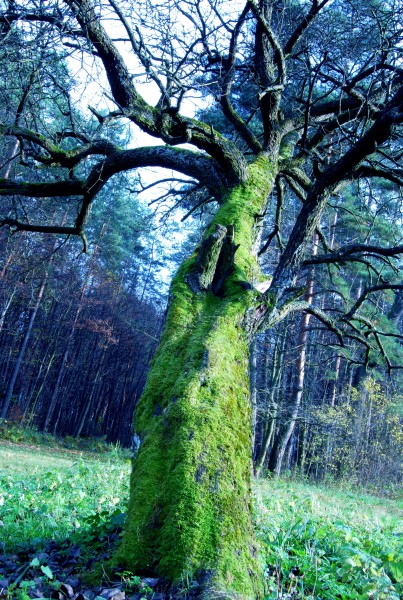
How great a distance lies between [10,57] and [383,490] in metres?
21.0

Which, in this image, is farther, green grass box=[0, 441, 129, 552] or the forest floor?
green grass box=[0, 441, 129, 552]

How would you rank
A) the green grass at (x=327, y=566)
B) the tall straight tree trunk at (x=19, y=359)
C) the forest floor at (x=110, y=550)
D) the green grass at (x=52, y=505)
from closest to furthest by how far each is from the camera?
the forest floor at (x=110, y=550) < the green grass at (x=327, y=566) < the green grass at (x=52, y=505) < the tall straight tree trunk at (x=19, y=359)

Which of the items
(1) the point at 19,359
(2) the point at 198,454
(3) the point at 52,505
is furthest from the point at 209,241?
(1) the point at 19,359

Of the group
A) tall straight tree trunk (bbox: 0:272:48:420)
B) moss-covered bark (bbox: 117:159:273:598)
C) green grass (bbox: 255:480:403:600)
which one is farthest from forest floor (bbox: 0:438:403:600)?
tall straight tree trunk (bbox: 0:272:48:420)

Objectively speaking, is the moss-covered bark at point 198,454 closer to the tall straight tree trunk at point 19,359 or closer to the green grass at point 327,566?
the green grass at point 327,566

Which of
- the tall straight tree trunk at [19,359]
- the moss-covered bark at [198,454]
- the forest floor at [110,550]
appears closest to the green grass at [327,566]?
the forest floor at [110,550]

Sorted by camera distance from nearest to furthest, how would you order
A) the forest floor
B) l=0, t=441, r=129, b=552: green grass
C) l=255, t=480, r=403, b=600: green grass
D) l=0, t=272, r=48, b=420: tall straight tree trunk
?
the forest floor, l=255, t=480, r=403, b=600: green grass, l=0, t=441, r=129, b=552: green grass, l=0, t=272, r=48, b=420: tall straight tree trunk

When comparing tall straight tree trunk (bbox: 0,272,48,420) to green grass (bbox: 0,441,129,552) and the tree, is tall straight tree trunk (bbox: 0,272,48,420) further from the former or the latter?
the tree

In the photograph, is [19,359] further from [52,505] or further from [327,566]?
[327,566]

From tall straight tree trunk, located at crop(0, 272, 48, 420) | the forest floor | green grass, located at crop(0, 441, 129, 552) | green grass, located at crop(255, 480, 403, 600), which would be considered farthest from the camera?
tall straight tree trunk, located at crop(0, 272, 48, 420)

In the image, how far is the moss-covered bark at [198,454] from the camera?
8.36ft

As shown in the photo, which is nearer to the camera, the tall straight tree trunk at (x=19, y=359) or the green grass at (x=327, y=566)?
the green grass at (x=327, y=566)

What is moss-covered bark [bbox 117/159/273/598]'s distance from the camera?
2.55 meters

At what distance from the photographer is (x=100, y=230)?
2809cm
